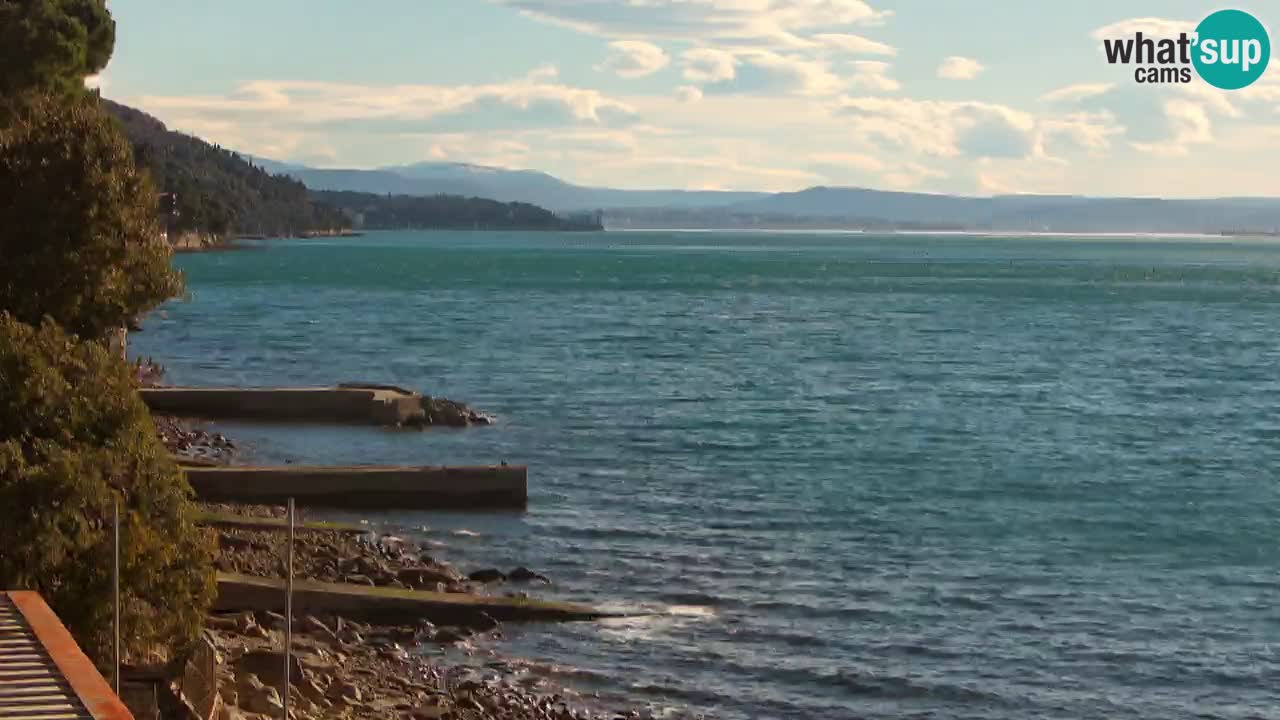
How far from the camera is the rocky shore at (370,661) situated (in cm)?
2077

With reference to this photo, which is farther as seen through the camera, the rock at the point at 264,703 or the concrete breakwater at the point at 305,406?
the concrete breakwater at the point at 305,406

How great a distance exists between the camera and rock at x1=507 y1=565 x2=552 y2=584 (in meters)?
31.1

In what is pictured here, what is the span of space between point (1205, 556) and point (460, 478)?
48.4ft

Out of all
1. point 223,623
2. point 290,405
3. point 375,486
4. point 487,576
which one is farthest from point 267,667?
point 290,405

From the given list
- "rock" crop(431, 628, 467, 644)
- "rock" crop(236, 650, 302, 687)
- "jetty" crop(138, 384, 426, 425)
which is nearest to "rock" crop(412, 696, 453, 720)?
"rock" crop(236, 650, 302, 687)

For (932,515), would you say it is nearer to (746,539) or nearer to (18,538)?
(746,539)

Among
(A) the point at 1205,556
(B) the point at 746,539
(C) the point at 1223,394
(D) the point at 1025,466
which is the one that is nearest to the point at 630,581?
(B) the point at 746,539

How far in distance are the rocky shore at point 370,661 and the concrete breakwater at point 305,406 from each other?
23.1 meters

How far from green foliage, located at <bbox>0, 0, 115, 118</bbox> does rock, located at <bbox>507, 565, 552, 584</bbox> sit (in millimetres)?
14929

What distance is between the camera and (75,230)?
23.8m

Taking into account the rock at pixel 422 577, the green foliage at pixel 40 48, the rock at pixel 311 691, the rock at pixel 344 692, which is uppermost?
the green foliage at pixel 40 48

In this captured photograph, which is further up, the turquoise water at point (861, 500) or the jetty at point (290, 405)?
the jetty at point (290, 405)

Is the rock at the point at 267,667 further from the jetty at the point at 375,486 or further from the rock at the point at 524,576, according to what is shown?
the jetty at the point at 375,486

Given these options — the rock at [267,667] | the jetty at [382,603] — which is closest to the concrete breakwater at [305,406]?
the jetty at [382,603]
